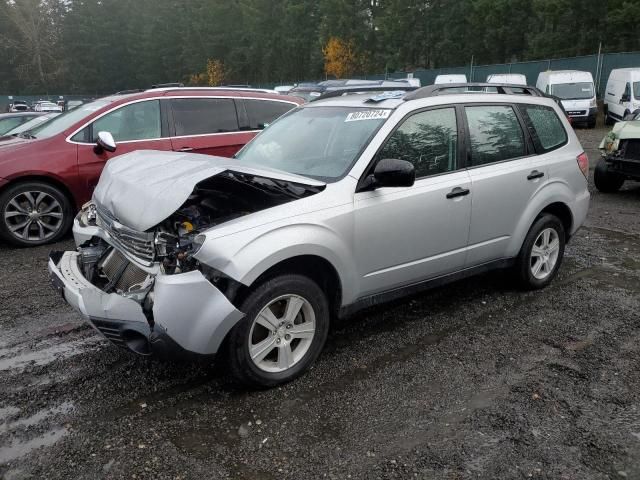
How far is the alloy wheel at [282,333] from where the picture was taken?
320cm

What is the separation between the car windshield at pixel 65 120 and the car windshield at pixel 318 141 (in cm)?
334

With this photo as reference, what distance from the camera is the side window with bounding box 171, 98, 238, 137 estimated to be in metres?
7.13

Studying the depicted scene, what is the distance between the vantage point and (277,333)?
129 inches

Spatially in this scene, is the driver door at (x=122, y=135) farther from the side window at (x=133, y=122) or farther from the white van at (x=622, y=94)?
the white van at (x=622, y=94)

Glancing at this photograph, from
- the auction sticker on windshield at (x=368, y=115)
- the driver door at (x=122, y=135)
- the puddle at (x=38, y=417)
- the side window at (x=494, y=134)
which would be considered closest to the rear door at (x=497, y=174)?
the side window at (x=494, y=134)

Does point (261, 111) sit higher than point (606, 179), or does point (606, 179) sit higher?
point (261, 111)

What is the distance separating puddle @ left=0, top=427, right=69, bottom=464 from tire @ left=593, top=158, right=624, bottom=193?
915 centimetres

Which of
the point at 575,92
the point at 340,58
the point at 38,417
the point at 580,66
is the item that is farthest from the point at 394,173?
the point at 340,58

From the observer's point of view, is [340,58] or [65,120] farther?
[340,58]

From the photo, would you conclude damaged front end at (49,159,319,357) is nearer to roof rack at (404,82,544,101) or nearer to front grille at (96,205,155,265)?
front grille at (96,205,155,265)

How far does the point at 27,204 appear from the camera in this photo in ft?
21.0

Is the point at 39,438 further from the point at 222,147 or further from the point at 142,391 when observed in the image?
the point at 222,147

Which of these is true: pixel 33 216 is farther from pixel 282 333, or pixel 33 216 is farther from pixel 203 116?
pixel 282 333

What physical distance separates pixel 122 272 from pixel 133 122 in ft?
13.5
